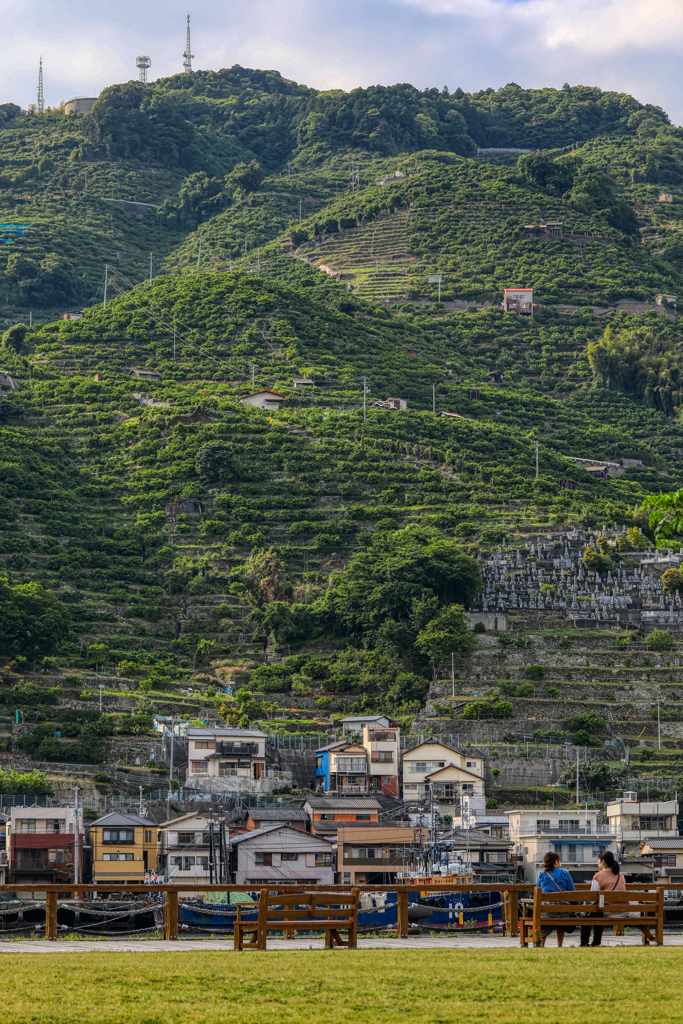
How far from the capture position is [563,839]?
56344mm

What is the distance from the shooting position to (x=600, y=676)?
71312mm

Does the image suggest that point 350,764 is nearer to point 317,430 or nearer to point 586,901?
point 317,430

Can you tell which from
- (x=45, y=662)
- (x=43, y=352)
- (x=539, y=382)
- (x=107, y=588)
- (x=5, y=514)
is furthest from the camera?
(x=539, y=382)

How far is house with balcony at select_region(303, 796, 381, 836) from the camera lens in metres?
57.6

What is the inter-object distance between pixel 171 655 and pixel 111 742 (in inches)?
449

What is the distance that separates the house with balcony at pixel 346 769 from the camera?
63094 mm

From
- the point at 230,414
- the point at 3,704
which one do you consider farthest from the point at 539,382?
the point at 3,704

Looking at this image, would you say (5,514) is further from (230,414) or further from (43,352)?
(43,352)

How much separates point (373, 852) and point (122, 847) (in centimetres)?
849

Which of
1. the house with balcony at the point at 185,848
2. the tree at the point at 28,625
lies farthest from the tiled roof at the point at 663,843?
the tree at the point at 28,625

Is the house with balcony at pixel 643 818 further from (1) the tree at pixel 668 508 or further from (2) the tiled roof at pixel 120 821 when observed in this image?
(1) the tree at pixel 668 508

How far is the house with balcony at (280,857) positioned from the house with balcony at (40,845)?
212 inches

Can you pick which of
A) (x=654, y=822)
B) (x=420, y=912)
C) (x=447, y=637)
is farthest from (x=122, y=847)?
(x=447, y=637)

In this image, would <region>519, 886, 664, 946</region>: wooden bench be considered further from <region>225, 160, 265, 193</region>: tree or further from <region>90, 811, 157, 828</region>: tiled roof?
<region>225, 160, 265, 193</region>: tree
